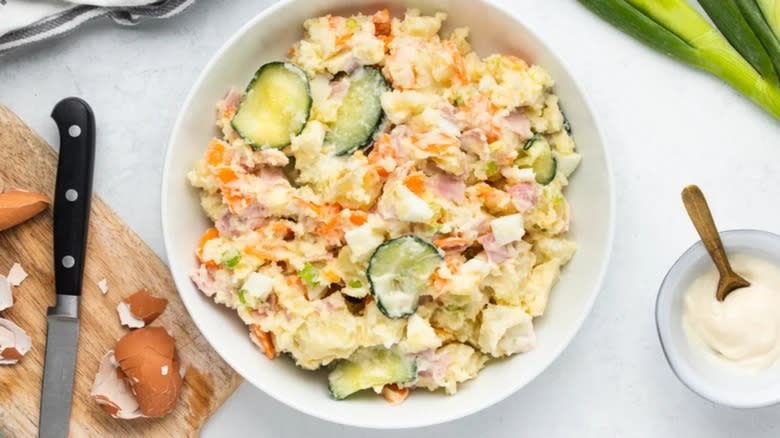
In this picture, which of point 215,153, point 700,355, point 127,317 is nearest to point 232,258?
point 215,153

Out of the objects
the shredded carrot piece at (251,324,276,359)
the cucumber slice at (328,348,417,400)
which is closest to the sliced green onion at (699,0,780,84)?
the cucumber slice at (328,348,417,400)

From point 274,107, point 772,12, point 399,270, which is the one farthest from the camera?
point 772,12

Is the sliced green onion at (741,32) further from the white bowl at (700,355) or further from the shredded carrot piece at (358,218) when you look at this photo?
the shredded carrot piece at (358,218)

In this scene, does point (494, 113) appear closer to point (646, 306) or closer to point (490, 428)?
point (646, 306)

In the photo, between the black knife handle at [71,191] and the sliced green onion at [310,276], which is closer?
the sliced green onion at [310,276]

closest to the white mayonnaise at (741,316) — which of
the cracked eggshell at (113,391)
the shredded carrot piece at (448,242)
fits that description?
the shredded carrot piece at (448,242)

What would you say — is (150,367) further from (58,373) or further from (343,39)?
(343,39)

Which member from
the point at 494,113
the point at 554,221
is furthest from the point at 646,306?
the point at 494,113
